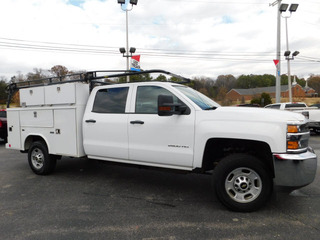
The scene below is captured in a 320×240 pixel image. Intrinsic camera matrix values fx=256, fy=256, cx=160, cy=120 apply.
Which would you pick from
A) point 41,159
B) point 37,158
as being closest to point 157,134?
point 41,159

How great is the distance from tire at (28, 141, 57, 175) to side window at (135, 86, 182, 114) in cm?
258

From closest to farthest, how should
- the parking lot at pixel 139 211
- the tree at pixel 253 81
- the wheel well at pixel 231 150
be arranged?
the parking lot at pixel 139 211, the wheel well at pixel 231 150, the tree at pixel 253 81

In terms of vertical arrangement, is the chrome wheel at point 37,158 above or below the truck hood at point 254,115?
below

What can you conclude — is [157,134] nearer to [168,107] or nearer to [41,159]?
[168,107]

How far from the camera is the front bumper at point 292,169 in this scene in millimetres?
3387

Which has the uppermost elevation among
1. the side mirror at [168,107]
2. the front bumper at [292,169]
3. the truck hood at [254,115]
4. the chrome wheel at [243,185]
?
the side mirror at [168,107]

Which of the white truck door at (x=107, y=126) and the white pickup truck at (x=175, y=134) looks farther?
the white truck door at (x=107, y=126)

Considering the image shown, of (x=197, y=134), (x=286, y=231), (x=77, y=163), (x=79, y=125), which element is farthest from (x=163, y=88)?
(x=77, y=163)

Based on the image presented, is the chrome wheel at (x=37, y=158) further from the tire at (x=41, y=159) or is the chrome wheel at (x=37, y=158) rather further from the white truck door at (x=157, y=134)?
the white truck door at (x=157, y=134)

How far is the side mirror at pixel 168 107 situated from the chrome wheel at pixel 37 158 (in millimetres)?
3392

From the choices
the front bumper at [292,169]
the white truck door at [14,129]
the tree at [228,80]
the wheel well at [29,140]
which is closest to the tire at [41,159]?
the wheel well at [29,140]

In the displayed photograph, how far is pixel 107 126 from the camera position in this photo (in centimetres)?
475

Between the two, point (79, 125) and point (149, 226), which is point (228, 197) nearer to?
point (149, 226)

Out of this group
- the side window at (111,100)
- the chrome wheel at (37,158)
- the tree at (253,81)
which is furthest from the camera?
the tree at (253,81)
